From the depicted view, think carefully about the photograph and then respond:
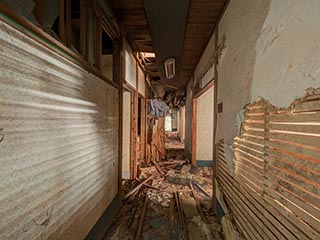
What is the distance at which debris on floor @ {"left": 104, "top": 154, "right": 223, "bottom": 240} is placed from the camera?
2.07 metres

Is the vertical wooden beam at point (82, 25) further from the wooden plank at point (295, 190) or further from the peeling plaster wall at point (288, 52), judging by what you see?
the wooden plank at point (295, 190)

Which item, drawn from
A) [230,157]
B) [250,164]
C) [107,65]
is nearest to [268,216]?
[250,164]

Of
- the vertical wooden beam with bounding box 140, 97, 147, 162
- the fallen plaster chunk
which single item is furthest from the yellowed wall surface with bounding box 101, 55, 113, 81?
the fallen plaster chunk

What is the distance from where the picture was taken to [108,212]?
213 cm

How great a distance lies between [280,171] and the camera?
990 mm

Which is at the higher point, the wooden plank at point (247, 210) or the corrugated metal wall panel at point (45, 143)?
the corrugated metal wall panel at point (45, 143)

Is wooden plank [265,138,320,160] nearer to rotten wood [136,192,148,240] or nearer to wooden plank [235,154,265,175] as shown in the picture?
wooden plank [235,154,265,175]

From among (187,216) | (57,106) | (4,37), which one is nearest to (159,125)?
(187,216)

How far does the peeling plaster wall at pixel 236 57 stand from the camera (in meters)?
1.33

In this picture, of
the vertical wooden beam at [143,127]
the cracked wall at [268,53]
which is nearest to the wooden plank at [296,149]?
the cracked wall at [268,53]

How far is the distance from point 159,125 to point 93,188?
451 centimetres

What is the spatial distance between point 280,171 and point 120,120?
6.59ft

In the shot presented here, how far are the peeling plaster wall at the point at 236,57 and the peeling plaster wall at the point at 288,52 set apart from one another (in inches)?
5.3

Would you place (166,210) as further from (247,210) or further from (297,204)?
(297,204)
